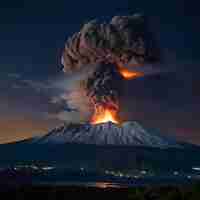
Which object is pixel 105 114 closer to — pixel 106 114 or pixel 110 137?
pixel 106 114

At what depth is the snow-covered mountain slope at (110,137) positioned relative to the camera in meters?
124

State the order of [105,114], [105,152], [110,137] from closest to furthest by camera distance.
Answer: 1. [105,114]
2. [105,152]
3. [110,137]

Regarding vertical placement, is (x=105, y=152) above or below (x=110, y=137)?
below

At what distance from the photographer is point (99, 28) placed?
8162 centimetres

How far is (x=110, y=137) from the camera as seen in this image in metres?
124

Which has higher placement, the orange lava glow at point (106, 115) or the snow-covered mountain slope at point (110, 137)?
the snow-covered mountain slope at point (110, 137)

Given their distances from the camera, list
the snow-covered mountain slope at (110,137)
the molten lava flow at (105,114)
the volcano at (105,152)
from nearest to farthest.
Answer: the molten lava flow at (105,114), the volcano at (105,152), the snow-covered mountain slope at (110,137)

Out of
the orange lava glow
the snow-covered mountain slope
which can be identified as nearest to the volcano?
the snow-covered mountain slope

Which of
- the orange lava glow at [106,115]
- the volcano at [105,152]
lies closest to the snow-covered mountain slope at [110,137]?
the volcano at [105,152]

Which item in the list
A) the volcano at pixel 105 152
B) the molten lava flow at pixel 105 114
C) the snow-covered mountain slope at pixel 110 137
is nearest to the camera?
the molten lava flow at pixel 105 114

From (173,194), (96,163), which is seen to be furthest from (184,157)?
(173,194)

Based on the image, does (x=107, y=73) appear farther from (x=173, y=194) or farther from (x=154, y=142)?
(x=173, y=194)

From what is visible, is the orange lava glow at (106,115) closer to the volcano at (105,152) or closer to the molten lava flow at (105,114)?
the molten lava flow at (105,114)

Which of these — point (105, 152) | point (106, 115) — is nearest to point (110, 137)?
point (105, 152)
